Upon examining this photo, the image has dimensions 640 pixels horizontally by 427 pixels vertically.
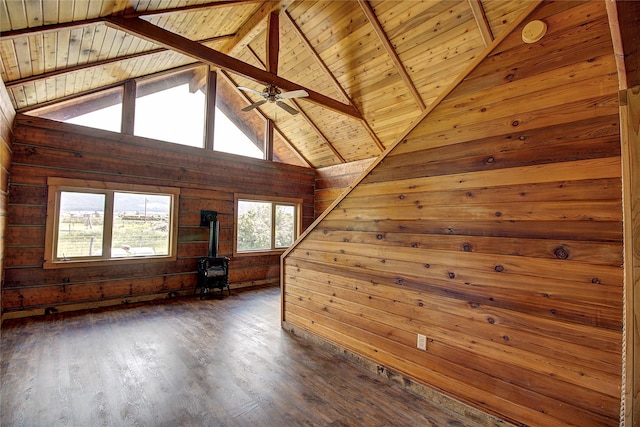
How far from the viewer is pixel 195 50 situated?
3979 mm

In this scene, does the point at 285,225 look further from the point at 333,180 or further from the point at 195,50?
the point at 195,50

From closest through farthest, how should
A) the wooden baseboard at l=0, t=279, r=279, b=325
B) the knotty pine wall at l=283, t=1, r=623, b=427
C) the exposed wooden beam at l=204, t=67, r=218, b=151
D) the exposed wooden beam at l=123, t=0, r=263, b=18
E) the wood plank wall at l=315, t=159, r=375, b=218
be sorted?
1. the knotty pine wall at l=283, t=1, r=623, b=427
2. the exposed wooden beam at l=123, t=0, r=263, b=18
3. the wooden baseboard at l=0, t=279, r=279, b=325
4. the exposed wooden beam at l=204, t=67, r=218, b=151
5. the wood plank wall at l=315, t=159, r=375, b=218

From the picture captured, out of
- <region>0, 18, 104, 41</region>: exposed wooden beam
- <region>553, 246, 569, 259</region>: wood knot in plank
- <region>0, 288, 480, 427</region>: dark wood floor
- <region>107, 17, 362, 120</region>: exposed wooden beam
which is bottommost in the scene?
<region>0, 288, 480, 427</region>: dark wood floor

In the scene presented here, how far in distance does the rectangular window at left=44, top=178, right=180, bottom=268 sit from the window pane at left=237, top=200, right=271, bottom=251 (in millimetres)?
1465

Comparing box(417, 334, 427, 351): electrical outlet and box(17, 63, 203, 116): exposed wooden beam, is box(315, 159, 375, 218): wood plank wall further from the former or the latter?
box(417, 334, 427, 351): electrical outlet

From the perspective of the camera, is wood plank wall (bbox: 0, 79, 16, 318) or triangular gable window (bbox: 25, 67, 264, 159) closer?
wood plank wall (bbox: 0, 79, 16, 318)

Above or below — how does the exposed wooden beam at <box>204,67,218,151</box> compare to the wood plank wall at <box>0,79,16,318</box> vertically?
above

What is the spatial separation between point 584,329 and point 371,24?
4.96m

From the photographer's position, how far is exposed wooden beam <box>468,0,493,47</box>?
12.7ft

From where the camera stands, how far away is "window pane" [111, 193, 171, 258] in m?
5.03

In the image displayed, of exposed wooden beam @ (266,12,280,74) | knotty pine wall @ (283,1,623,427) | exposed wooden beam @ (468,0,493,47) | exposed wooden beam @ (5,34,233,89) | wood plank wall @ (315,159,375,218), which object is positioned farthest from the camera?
wood plank wall @ (315,159,375,218)

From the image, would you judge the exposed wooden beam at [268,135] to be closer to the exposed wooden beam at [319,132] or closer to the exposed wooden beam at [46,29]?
the exposed wooden beam at [319,132]

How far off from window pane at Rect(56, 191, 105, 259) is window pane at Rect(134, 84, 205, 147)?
146cm

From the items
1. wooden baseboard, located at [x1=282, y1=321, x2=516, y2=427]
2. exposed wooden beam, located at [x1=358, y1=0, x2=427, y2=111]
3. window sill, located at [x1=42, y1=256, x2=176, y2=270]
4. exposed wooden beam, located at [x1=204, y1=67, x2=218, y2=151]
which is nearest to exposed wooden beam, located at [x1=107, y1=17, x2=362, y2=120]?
exposed wooden beam, located at [x1=358, y1=0, x2=427, y2=111]
